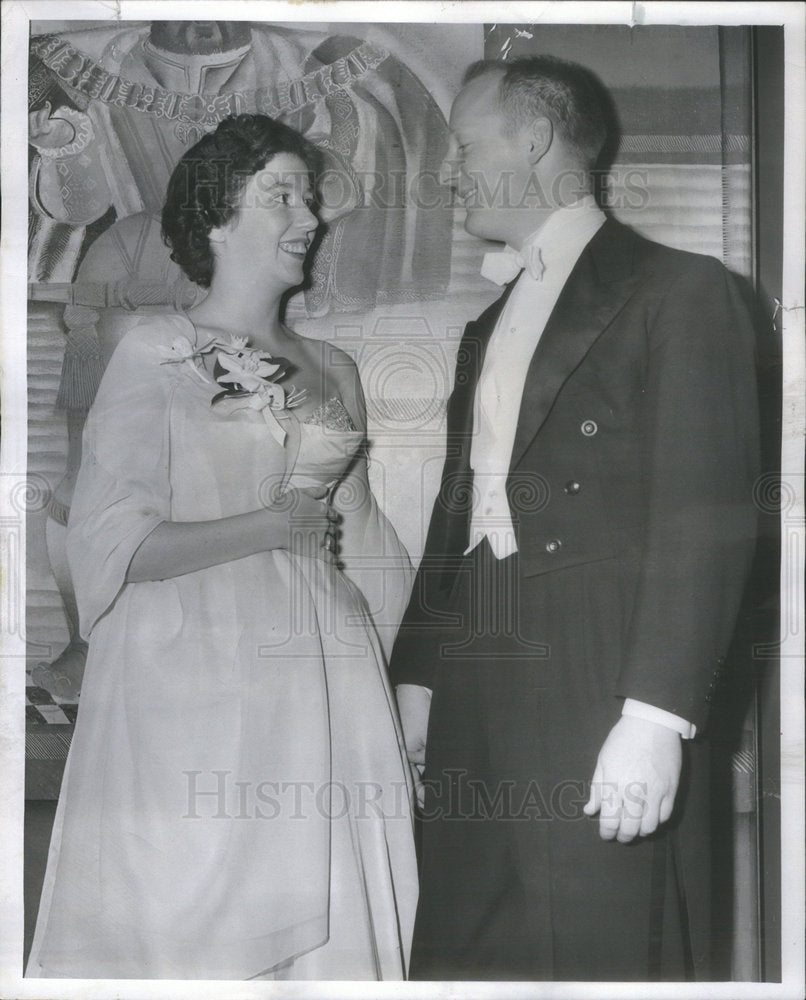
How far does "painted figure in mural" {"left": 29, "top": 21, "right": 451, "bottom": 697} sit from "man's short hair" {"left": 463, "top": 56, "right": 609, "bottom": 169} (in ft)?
0.60

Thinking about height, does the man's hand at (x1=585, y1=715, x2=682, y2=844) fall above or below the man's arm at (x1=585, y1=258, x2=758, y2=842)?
below

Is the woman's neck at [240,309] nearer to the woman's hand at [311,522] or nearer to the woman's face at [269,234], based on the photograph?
the woman's face at [269,234]

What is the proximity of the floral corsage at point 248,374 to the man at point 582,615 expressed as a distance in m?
0.42

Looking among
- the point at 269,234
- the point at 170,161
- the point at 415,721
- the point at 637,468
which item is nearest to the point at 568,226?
the point at 637,468

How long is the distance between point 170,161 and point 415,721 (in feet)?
5.01

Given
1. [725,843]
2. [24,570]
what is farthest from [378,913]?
[24,570]

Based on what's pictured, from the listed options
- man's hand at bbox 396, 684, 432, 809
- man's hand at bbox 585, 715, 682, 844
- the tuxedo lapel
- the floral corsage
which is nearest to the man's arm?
man's hand at bbox 585, 715, 682, 844

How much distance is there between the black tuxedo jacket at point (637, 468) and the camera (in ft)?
7.89

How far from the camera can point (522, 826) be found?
2.43 meters

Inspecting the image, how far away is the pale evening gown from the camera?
2424 mm

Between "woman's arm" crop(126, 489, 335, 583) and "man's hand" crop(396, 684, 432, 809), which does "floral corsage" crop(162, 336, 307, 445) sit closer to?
"woman's arm" crop(126, 489, 335, 583)

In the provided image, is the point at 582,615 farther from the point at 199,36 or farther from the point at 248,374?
the point at 199,36

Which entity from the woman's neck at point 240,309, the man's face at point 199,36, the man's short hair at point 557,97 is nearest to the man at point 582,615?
the man's short hair at point 557,97

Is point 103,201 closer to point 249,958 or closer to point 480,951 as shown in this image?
point 249,958
